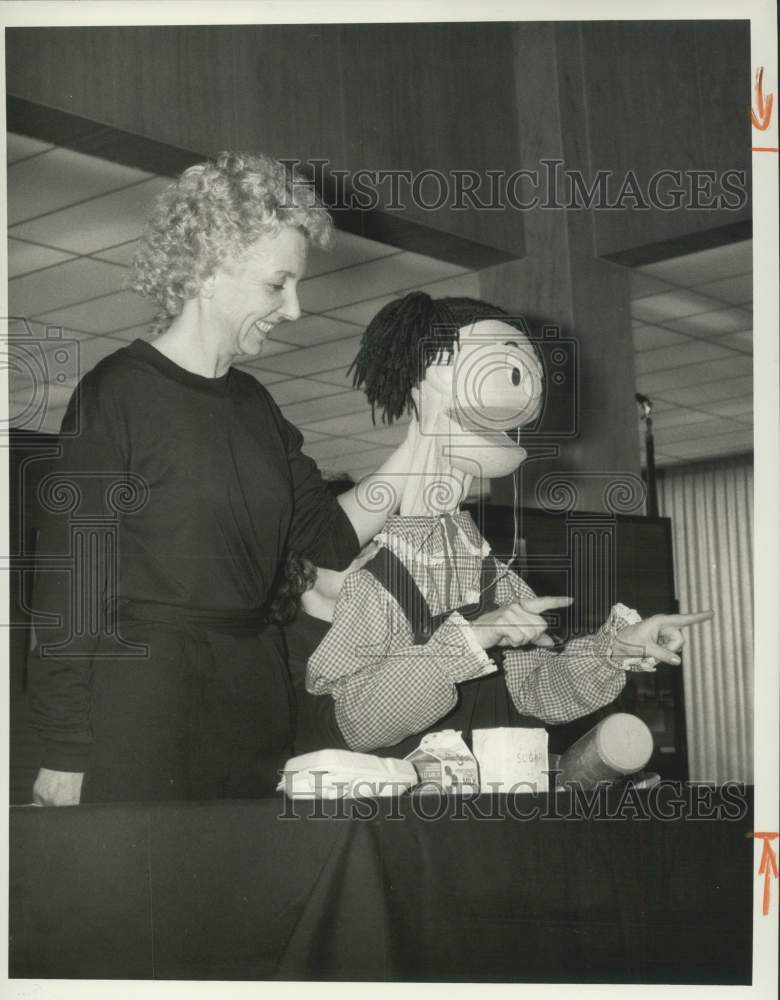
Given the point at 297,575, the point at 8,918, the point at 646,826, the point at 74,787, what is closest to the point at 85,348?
the point at 297,575

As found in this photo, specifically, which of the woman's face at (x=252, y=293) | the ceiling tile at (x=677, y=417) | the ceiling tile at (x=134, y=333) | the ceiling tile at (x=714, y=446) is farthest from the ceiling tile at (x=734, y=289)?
the ceiling tile at (x=134, y=333)

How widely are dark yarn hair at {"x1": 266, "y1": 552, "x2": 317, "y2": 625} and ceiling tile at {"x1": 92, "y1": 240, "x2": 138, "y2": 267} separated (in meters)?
0.33

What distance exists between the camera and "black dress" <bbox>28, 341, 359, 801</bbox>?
1100 mm

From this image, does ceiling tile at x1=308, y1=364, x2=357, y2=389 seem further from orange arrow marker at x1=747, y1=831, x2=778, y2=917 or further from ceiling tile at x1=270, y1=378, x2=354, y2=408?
orange arrow marker at x1=747, y1=831, x2=778, y2=917

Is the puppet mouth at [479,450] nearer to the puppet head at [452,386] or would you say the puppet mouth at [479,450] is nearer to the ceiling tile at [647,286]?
the puppet head at [452,386]

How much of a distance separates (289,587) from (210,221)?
339 mm

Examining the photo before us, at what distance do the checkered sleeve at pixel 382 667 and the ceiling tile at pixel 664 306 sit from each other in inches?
39.7

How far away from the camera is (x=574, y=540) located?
1298 mm

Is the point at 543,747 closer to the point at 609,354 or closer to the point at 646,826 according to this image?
the point at 646,826

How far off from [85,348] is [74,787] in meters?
0.40

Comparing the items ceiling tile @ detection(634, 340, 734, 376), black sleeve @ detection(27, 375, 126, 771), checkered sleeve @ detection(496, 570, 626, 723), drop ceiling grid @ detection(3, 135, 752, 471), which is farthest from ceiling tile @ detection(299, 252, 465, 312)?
ceiling tile @ detection(634, 340, 734, 376)

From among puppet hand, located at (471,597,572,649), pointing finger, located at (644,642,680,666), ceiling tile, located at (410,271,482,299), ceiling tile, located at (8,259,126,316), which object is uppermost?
ceiling tile, located at (410,271,482,299)

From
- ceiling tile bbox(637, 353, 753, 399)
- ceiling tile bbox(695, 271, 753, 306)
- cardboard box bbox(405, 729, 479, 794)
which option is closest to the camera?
cardboard box bbox(405, 729, 479, 794)

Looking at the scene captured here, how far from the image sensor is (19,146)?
1258 mm
